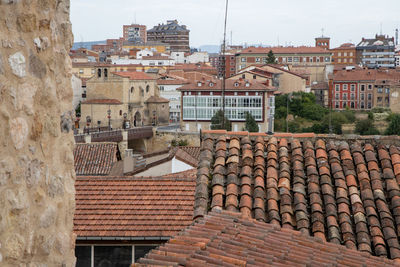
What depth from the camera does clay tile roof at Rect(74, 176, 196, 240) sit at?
7887 mm

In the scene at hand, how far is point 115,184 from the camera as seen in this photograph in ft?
30.1

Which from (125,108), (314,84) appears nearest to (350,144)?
(125,108)

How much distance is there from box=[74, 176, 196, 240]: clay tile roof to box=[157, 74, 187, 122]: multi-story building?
51740mm

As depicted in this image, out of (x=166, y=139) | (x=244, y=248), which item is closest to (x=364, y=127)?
(x=166, y=139)

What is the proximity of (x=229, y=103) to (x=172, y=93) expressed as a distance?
11.5m

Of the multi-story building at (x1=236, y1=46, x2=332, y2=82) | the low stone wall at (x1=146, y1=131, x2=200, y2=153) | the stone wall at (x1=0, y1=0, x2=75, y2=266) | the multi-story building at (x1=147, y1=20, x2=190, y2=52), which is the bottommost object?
the low stone wall at (x1=146, y1=131, x2=200, y2=153)

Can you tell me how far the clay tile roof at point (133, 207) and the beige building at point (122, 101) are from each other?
44.0 m

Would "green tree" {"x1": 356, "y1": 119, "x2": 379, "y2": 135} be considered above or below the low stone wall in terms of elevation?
above

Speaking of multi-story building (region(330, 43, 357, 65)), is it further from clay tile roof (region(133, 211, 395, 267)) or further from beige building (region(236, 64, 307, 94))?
clay tile roof (region(133, 211, 395, 267))

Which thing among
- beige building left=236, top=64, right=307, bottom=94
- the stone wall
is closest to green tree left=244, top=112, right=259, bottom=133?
beige building left=236, top=64, right=307, bottom=94

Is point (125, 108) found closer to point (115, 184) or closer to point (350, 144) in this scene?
point (115, 184)

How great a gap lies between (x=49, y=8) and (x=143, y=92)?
185ft

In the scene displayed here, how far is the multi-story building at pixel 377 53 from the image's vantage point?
309 ft

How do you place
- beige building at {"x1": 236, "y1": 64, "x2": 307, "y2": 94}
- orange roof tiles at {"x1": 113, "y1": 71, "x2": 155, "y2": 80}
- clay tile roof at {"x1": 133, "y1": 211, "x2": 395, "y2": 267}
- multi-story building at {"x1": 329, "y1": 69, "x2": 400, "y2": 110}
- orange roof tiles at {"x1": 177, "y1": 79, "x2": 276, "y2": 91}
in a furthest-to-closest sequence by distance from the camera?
multi-story building at {"x1": 329, "y1": 69, "x2": 400, "y2": 110} → beige building at {"x1": 236, "y1": 64, "x2": 307, "y2": 94} → orange roof tiles at {"x1": 113, "y1": 71, "x2": 155, "y2": 80} → orange roof tiles at {"x1": 177, "y1": 79, "x2": 276, "y2": 91} → clay tile roof at {"x1": 133, "y1": 211, "x2": 395, "y2": 267}
